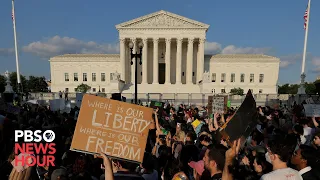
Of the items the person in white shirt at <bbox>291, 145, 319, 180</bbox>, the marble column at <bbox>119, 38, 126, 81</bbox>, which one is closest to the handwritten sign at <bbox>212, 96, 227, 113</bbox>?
the person in white shirt at <bbox>291, 145, 319, 180</bbox>

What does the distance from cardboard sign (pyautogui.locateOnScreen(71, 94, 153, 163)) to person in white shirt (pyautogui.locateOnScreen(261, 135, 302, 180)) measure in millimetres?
1477

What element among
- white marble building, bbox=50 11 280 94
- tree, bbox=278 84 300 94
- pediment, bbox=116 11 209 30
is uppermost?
pediment, bbox=116 11 209 30

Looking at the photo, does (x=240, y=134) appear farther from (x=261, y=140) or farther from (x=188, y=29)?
(x=188, y=29)

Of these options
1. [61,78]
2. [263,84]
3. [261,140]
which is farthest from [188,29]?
[261,140]

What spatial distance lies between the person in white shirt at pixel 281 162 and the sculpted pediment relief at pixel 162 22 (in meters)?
52.8

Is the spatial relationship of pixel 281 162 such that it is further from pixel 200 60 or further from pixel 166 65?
pixel 200 60

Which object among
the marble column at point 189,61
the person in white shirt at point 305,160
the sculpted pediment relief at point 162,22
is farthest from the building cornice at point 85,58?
the person in white shirt at point 305,160

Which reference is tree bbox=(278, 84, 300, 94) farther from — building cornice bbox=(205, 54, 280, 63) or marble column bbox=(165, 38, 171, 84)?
marble column bbox=(165, 38, 171, 84)

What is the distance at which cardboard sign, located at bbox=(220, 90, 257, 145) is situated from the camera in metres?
2.95

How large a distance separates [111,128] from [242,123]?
164 cm

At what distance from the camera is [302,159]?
324 cm

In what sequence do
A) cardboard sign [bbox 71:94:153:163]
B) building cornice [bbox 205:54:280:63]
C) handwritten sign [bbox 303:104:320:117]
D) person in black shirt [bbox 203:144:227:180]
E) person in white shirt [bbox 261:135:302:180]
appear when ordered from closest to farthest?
person in white shirt [bbox 261:135:302:180] → cardboard sign [bbox 71:94:153:163] → person in black shirt [bbox 203:144:227:180] → handwritten sign [bbox 303:104:320:117] → building cornice [bbox 205:54:280:63]

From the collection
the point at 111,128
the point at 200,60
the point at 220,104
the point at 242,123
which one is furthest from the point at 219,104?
the point at 200,60

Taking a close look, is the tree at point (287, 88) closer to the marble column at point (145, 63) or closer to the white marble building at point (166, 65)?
the white marble building at point (166, 65)
